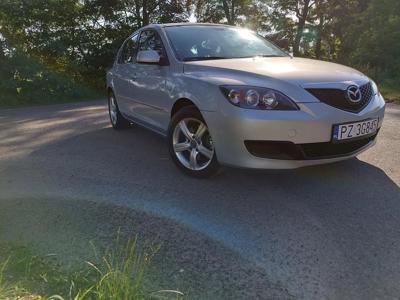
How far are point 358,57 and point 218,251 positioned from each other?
57.1ft

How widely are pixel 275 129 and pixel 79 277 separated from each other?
1.86m

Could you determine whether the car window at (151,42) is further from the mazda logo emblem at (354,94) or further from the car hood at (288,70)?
the mazda logo emblem at (354,94)

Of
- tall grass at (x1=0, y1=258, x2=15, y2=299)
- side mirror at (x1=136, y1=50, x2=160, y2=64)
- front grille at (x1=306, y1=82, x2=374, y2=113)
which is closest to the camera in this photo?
tall grass at (x1=0, y1=258, x2=15, y2=299)

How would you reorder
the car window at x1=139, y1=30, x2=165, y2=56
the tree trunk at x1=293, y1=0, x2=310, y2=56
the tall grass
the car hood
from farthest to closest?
the tree trunk at x1=293, y1=0, x2=310, y2=56 < the car window at x1=139, y1=30, x2=165, y2=56 < the car hood < the tall grass

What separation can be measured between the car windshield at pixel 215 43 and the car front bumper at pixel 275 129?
1196mm

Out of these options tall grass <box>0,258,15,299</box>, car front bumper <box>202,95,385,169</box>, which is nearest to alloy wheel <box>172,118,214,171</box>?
car front bumper <box>202,95,385,169</box>

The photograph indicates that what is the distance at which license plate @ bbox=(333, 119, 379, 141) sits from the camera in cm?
353

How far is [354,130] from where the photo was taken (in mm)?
3652

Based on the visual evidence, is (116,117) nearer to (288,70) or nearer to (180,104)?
(180,104)

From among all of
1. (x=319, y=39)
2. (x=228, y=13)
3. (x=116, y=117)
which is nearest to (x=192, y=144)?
(x=116, y=117)

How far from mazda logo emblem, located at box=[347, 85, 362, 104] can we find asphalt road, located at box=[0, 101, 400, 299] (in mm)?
793

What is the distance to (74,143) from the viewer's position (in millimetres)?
6062

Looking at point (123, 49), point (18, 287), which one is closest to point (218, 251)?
point (18, 287)

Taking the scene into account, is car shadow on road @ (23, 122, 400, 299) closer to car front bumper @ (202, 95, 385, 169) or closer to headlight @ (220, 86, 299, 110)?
car front bumper @ (202, 95, 385, 169)
